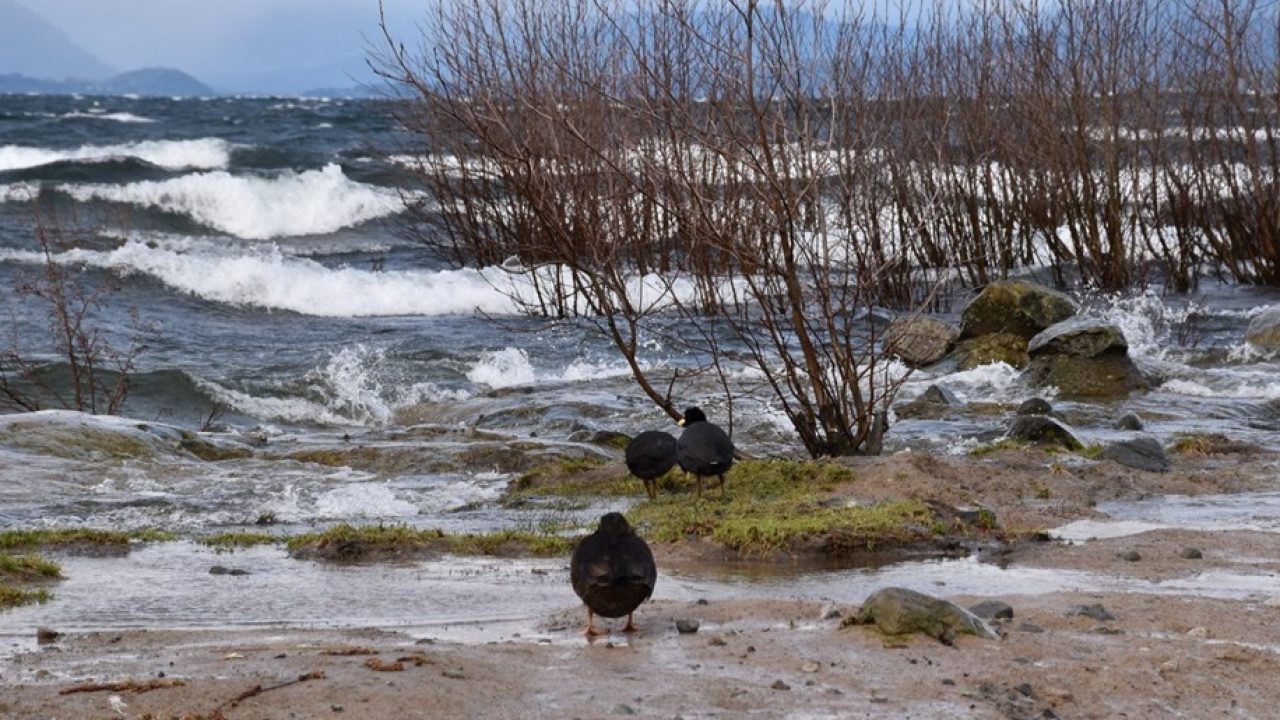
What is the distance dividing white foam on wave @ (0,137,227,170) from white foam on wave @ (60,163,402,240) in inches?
119

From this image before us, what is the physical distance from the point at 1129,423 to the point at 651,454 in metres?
4.43

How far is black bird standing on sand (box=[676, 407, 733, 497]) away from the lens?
746 centimetres

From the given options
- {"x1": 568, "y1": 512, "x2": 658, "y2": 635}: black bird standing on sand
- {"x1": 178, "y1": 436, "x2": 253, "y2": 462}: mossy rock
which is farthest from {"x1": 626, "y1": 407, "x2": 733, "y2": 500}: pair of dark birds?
{"x1": 178, "y1": 436, "x2": 253, "y2": 462}: mossy rock

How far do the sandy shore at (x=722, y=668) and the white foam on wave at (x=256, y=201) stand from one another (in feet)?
82.8

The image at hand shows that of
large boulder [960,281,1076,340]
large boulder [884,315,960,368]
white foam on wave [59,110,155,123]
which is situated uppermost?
white foam on wave [59,110,155,123]

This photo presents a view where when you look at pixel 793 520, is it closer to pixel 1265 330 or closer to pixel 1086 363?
pixel 1086 363

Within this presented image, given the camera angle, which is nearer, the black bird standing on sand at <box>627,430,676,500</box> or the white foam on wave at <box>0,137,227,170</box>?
the black bird standing on sand at <box>627,430,676,500</box>

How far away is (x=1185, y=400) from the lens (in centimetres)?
1202

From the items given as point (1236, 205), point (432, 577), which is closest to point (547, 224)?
point (432, 577)

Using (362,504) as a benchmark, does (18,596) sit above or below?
above

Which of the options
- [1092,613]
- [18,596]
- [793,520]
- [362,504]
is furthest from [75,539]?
[1092,613]

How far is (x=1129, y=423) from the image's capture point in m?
10.6

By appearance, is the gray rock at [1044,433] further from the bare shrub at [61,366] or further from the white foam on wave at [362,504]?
the bare shrub at [61,366]

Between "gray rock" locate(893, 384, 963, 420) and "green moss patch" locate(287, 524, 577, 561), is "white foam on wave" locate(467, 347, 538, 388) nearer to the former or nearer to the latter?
"gray rock" locate(893, 384, 963, 420)
